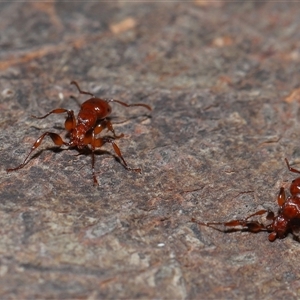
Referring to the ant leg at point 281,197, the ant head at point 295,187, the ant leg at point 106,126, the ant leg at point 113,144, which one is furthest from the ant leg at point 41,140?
the ant head at point 295,187

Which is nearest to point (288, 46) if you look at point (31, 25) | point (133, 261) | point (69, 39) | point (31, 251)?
point (69, 39)

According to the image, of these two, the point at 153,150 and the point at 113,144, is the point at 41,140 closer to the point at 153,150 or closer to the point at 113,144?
the point at 113,144

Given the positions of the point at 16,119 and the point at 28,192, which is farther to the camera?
the point at 16,119

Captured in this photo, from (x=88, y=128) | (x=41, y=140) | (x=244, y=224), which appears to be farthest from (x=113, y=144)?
(x=244, y=224)

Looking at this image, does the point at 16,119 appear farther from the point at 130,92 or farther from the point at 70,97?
the point at 130,92

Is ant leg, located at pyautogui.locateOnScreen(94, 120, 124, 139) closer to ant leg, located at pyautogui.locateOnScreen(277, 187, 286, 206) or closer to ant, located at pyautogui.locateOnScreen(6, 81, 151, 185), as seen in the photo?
ant, located at pyautogui.locateOnScreen(6, 81, 151, 185)

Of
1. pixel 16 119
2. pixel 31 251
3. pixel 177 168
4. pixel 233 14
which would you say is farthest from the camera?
pixel 233 14

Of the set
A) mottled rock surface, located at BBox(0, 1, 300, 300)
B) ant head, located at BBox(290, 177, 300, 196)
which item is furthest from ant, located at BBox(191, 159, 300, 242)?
mottled rock surface, located at BBox(0, 1, 300, 300)

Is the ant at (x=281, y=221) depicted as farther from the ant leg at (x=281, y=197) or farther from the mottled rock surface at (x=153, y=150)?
the mottled rock surface at (x=153, y=150)
